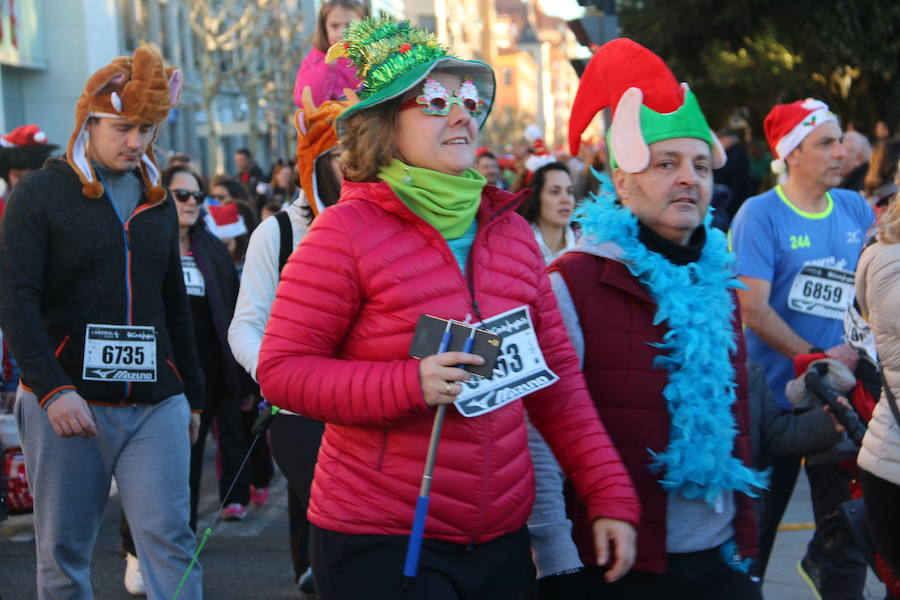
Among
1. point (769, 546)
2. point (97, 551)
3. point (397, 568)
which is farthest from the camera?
point (97, 551)

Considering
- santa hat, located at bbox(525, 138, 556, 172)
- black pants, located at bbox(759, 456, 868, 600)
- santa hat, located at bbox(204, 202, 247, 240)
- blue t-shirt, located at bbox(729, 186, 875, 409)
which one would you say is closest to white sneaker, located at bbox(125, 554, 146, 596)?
black pants, located at bbox(759, 456, 868, 600)

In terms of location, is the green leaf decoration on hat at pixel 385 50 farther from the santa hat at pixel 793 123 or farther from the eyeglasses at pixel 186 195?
the eyeglasses at pixel 186 195

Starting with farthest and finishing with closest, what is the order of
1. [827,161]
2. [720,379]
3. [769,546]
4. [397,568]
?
[827,161]
[769,546]
[720,379]
[397,568]

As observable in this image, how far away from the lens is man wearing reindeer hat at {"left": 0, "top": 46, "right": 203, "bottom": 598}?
389cm

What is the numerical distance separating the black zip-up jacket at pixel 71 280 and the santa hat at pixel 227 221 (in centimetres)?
444

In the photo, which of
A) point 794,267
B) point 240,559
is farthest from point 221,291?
point 794,267

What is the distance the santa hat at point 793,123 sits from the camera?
5.46 m

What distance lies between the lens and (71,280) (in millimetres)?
4012

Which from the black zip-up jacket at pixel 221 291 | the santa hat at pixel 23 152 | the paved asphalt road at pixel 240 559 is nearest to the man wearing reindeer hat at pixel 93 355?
the paved asphalt road at pixel 240 559

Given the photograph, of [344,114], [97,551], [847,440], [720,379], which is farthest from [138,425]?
[97,551]

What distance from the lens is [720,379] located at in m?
3.19

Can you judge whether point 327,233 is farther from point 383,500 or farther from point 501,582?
point 501,582

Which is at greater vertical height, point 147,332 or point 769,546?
point 147,332

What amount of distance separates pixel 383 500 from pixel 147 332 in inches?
68.2
